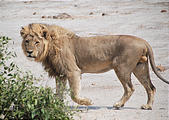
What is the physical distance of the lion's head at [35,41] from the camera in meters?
7.81

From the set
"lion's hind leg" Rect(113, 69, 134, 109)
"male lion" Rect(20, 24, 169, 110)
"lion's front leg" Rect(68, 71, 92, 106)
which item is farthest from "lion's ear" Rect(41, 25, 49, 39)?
"lion's hind leg" Rect(113, 69, 134, 109)

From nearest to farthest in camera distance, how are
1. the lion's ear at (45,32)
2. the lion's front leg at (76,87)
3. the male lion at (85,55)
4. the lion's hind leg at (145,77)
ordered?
the lion's front leg at (76,87)
the male lion at (85,55)
the lion's ear at (45,32)
the lion's hind leg at (145,77)

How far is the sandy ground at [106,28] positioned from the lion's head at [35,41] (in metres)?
0.60

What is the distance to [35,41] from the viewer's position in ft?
Result: 25.8

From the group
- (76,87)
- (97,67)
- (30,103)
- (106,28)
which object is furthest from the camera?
(106,28)

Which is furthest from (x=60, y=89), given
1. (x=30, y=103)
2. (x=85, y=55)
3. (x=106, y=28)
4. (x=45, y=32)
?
(x=106, y=28)

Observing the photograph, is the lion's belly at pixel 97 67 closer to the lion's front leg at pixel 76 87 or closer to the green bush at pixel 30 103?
the lion's front leg at pixel 76 87

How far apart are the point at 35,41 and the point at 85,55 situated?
1131 millimetres

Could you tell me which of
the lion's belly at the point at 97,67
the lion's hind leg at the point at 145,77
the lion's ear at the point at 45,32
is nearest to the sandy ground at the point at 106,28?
the lion's hind leg at the point at 145,77

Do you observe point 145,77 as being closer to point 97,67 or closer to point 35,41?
point 97,67

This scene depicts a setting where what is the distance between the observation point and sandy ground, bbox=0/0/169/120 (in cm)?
804

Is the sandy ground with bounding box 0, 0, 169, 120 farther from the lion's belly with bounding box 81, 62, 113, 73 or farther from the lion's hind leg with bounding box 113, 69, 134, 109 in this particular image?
the lion's belly with bounding box 81, 62, 113, 73

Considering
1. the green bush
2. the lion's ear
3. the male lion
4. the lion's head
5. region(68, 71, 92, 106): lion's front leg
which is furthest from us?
the lion's ear

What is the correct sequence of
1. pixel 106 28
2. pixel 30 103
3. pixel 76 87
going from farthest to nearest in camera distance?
1. pixel 106 28
2. pixel 76 87
3. pixel 30 103
